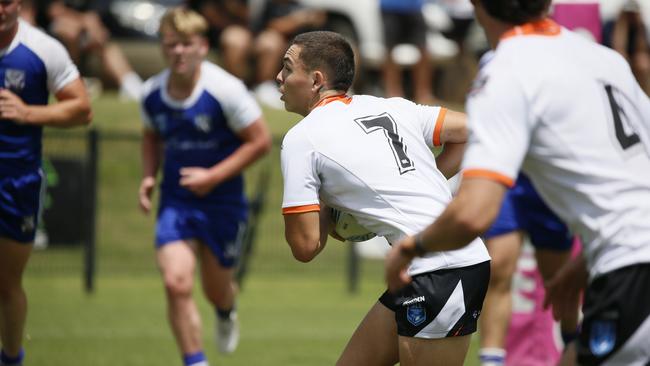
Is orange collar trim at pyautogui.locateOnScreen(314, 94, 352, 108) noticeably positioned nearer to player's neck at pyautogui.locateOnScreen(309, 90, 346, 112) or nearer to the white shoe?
player's neck at pyautogui.locateOnScreen(309, 90, 346, 112)

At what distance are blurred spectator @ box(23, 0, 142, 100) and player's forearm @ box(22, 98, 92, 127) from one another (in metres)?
8.32

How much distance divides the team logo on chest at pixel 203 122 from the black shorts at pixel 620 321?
15.2 feet

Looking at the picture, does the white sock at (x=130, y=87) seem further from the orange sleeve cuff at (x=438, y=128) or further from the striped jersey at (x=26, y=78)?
the orange sleeve cuff at (x=438, y=128)

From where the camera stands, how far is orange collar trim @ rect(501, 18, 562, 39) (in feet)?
12.8

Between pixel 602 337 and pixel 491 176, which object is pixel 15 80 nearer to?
pixel 491 176

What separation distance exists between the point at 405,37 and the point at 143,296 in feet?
20.8

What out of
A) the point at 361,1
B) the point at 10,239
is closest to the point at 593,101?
the point at 10,239

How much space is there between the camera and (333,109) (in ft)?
16.3

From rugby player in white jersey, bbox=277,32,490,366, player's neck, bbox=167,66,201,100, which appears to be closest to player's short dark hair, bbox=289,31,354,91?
rugby player in white jersey, bbox=277,32,490,366

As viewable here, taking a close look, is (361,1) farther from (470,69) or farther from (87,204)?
(87,204)

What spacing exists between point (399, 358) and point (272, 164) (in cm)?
946

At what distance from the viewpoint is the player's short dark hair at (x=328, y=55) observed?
16.6 feet

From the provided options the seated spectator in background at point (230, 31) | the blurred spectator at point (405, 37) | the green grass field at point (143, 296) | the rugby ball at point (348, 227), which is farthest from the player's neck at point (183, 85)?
the blurred spectator at point (405, 37)

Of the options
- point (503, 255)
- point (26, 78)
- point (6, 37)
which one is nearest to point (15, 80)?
point (26, 78)
